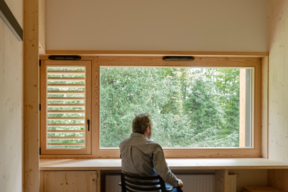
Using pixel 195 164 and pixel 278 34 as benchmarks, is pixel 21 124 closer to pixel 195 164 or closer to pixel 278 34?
pixel 195 164

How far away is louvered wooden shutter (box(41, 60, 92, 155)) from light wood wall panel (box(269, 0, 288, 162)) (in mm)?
2166

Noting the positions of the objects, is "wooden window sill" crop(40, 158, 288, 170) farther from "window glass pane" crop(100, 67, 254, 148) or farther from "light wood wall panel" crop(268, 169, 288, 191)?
"window glass pane" crop(100, 67, 254, 148)

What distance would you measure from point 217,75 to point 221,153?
0.97 meters

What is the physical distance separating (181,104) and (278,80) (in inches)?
44.7

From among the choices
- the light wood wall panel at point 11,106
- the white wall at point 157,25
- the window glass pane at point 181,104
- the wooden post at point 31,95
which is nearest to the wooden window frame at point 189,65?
the window glass pane at point 181,104

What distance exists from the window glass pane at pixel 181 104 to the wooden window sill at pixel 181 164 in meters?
0.29

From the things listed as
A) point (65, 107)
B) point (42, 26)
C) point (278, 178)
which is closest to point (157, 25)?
point (42, 26)

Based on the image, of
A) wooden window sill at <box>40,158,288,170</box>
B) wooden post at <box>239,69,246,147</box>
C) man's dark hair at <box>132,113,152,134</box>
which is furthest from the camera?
wooden post at <box>239,69,246,147</box>

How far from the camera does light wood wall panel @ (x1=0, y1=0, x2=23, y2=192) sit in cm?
174

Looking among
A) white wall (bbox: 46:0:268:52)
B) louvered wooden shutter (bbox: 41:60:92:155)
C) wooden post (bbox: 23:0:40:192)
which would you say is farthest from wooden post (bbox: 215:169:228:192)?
wooden post (bbox: 23:0:40:192)

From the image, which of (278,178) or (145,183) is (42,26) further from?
(278,178)

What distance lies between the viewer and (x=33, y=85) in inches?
95.2

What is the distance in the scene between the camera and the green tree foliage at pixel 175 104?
3.22m

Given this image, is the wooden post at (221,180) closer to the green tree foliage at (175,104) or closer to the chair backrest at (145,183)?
the green tree foliage at (175,104)
